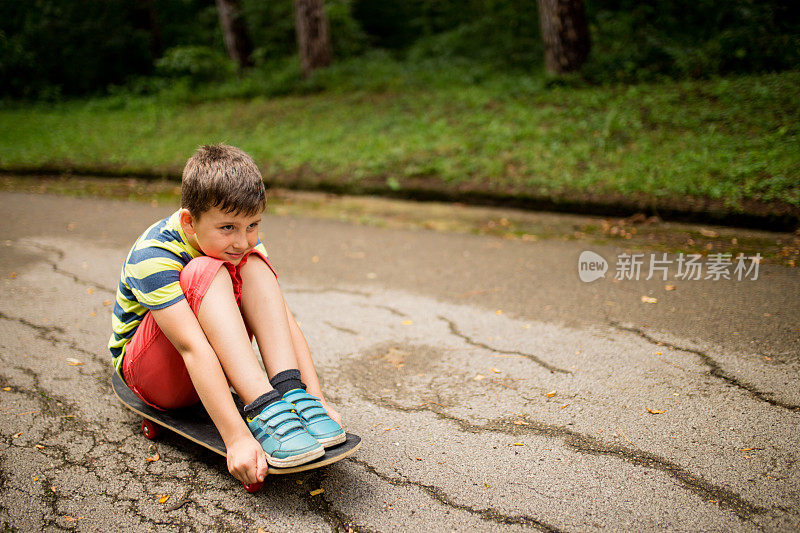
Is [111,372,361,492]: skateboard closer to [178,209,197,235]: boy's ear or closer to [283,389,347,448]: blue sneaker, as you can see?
[283,389,347,448]: blue sneaker

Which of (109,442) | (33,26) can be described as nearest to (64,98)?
(33,26)

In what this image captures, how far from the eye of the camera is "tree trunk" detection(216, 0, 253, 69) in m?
11.8

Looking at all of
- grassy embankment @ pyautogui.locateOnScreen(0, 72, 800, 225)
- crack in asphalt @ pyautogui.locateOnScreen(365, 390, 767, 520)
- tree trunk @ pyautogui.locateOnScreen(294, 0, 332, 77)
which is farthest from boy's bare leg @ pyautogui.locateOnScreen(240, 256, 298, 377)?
tree trunk @ pyautogui.locateOnScreen(294, 0, 332, 77)

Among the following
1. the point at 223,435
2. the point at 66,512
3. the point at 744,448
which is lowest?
the point at 744,448

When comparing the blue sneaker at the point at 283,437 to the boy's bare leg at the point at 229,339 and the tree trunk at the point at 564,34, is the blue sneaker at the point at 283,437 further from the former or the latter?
the tree trunk at the point at 564,34

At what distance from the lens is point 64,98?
43.4 feet

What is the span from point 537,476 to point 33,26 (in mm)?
15483

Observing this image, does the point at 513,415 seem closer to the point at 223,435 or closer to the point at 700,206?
the point at 223,435

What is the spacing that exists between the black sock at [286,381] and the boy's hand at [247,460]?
21 centimetres

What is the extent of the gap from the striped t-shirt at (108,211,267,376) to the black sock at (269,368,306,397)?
0.41 m

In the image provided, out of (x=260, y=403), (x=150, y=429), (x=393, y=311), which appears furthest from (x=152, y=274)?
(x=393, y=311)

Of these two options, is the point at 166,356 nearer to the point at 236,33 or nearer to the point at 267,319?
the point at 267,319

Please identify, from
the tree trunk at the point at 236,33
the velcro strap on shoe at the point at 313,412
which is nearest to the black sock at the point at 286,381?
the velcro strap on shoe at the point at 313,412

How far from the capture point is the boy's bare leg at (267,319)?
200 centimetres
